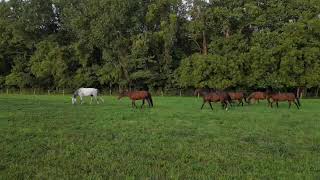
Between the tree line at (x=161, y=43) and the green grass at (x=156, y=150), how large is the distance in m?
34.2

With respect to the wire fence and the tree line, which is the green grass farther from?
the wire fence

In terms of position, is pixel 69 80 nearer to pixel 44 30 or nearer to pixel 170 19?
pixel 44 30

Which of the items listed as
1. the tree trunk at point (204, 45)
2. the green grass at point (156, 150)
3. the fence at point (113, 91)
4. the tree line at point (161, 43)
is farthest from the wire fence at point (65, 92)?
the green grass at point (156, 150)

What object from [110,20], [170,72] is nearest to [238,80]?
[170,72]

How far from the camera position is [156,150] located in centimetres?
1036

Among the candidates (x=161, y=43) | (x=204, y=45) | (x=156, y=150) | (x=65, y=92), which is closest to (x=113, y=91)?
(x=65, y=92)

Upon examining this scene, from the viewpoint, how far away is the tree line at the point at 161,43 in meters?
49.0

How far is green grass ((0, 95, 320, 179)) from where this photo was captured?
319 inches

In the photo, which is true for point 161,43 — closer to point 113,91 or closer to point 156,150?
point 113,91

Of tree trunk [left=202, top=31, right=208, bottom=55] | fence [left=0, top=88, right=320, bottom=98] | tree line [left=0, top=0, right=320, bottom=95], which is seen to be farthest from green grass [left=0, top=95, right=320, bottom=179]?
tree trunk [left=202, top=31, right=208, bottom=55]

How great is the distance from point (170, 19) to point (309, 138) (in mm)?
43575

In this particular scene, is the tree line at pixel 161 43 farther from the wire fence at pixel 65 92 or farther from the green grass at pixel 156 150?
the green grass at pixel 156 150

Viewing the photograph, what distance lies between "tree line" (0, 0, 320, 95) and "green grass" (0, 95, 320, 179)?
34163 millimetres

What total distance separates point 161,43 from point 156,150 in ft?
155
